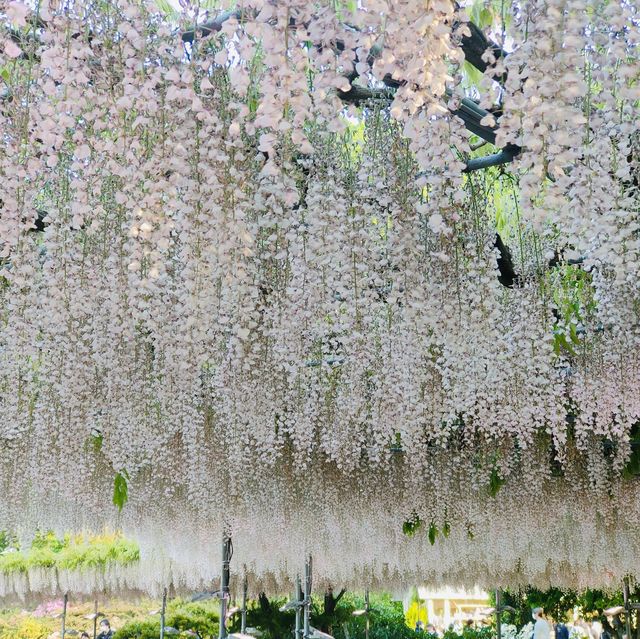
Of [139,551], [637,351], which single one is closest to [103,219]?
[637,351]

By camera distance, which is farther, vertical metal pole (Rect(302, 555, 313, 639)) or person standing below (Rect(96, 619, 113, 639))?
person standing below (Rect(96, 619, 113, 639))

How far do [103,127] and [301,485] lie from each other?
4338mm

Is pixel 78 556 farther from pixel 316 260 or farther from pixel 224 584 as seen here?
pixel 316 260

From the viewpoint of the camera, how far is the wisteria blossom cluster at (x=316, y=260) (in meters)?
1.85

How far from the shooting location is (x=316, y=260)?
326 centimetres

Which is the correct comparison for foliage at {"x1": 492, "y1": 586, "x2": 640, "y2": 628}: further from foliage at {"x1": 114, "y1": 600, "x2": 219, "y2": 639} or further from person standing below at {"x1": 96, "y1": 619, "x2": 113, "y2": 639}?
person standing below at {"x1": 96, "y1": 619, "x2": 113, "y2": 639}

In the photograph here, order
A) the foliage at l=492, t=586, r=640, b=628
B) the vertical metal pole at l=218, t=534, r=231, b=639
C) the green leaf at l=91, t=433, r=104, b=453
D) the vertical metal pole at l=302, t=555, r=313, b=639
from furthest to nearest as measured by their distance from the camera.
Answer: the foliage at l=492, t=586, r=640, b=628 → the vertical metal pole at l=302, t=555, r=313, b=639 → the vertical metal pole at l=218, t=534, r=231, b=639 → the green leaf at l=91, t=433, r=104, b=453

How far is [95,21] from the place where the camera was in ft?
7.61

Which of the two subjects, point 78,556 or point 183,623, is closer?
point 78,556

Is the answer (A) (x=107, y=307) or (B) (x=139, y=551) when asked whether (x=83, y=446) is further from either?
(B) (x=139, y=551)

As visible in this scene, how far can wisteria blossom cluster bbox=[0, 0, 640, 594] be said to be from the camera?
185 centimetres

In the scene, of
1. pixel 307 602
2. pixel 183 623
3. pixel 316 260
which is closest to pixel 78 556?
pixel 183 623

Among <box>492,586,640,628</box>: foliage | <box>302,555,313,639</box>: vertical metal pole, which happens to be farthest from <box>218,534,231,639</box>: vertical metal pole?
<box>492,586,640,628</box>: foliage

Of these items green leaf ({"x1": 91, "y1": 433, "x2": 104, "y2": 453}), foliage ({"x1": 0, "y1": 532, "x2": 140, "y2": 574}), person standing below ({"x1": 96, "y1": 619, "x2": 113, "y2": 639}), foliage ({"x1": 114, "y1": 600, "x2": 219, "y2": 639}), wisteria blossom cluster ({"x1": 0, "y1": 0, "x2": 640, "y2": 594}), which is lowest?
person standing below ({"x1": 96, "y1": 619, "x2": 113, "y2": 639})
